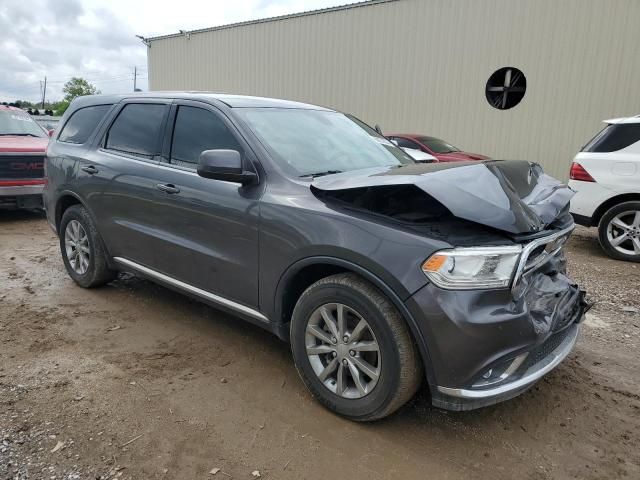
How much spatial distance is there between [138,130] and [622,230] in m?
5.68

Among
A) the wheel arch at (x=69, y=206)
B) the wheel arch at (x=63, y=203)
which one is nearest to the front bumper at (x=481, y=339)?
the wheel arch at (x=69, y=206)

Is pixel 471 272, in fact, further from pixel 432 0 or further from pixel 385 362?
pixel 432 0

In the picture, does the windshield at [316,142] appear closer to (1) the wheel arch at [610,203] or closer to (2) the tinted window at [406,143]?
(1) the wheel arch at [610,203]

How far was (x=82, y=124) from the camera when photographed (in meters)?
4.59

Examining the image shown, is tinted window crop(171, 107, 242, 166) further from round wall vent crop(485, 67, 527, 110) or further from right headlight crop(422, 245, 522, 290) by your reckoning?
round wall vent crop(485, 67, 527, 110)

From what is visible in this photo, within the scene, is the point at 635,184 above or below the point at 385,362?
above

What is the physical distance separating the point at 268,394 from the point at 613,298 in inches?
143

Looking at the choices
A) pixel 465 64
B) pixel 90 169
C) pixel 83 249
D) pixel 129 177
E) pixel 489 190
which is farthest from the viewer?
pixel 465 64

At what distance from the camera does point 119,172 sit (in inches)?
154

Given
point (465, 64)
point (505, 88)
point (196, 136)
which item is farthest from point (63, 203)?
point (505, 88)

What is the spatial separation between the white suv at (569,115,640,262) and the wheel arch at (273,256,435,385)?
4834 millimetres

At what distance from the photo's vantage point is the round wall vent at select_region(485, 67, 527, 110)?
41.0 feet

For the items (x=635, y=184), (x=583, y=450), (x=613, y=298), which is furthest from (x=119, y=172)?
(x=635, y=184)

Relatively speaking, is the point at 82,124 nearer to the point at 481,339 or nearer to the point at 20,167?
the point at 20,167
